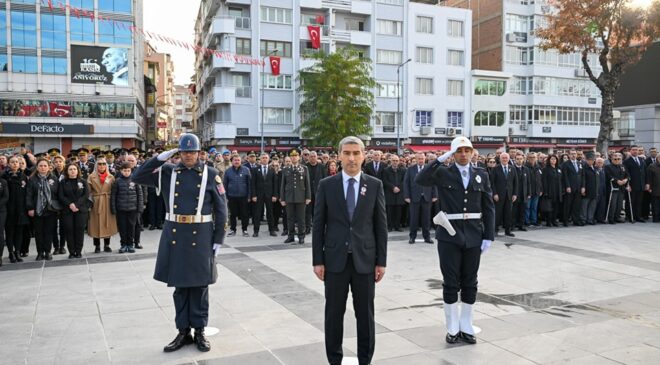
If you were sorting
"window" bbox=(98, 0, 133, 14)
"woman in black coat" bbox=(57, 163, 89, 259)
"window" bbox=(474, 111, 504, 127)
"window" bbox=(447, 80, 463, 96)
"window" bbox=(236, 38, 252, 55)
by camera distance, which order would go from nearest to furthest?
"woman in black coat" bbox=(57, 163, 89, 259), "window" bbox=(236, 38, 252, 55), "window" bbox=(98, 0, 133, 14), "window" bbox=(447, 80, 463, 96), "window" bbox=(474, 111, 504, 127)

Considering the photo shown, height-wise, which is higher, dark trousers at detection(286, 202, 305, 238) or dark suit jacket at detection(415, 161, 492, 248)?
dark suit jacket at detection(415, 161, 492, 248)

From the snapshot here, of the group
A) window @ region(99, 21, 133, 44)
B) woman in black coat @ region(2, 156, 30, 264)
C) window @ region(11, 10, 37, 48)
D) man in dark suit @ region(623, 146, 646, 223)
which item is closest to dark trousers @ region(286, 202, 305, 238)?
woman in black coat @ region(2, 156, 30, 264)

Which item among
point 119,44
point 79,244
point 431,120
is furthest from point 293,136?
point 79,244

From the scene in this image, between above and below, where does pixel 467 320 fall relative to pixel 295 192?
below

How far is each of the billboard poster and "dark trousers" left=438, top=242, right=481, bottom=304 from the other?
1909 inches

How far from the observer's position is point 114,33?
48.8 meters

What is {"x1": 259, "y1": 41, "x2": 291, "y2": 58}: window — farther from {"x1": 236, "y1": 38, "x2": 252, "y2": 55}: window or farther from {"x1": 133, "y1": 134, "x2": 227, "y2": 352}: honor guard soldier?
{"x1": 133, "y1": 134, "x2": 227, "y2": 352}: honor guard soldier

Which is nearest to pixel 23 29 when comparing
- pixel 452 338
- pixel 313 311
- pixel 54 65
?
pixel 54 65

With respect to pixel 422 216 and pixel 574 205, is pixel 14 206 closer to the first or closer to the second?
pixel 422 216

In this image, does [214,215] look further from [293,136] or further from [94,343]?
[293,136]

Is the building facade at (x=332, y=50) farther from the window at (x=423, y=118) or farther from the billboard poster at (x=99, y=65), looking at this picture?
the billboard poster at (x=99, y=65)

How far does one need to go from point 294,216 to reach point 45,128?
4101 cm

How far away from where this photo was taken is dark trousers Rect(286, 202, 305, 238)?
13305 mm

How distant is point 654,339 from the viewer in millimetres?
6000
